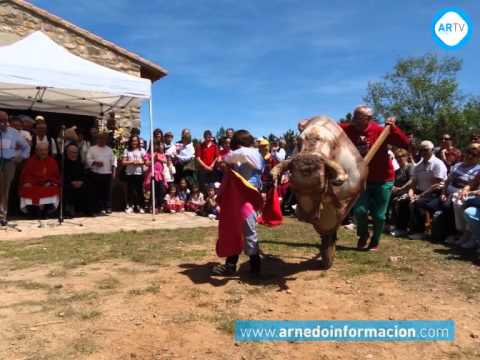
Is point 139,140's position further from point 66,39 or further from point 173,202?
point 66,39

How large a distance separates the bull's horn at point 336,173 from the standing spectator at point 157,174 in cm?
720

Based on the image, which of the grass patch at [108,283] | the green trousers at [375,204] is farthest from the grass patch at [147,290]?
the green trousers at [375,204]

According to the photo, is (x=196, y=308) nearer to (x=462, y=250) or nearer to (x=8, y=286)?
(x=8, y=286)

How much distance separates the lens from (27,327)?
3756 millimetres

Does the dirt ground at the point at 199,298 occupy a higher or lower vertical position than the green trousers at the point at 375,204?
lower

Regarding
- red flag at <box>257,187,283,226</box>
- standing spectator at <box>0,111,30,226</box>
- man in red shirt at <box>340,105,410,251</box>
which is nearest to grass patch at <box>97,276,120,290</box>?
red flag at <box>257,187,283,226</box>

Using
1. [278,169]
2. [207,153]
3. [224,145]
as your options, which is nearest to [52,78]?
[207,153]

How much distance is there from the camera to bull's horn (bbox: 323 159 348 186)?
4.23m

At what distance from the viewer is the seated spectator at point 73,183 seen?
33.1ft

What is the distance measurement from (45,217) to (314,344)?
783 cm

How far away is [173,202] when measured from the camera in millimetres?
11422

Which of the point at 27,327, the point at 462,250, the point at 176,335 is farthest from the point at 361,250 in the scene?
the point at 27,327

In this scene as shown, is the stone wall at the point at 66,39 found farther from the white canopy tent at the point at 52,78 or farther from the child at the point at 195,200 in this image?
the child at the point at 195,200

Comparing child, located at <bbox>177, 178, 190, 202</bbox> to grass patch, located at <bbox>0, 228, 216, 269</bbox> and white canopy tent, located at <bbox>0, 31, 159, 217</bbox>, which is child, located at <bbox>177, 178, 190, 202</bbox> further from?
grass patch, located at <bbox>0, 228, 216, 269</bbox>
